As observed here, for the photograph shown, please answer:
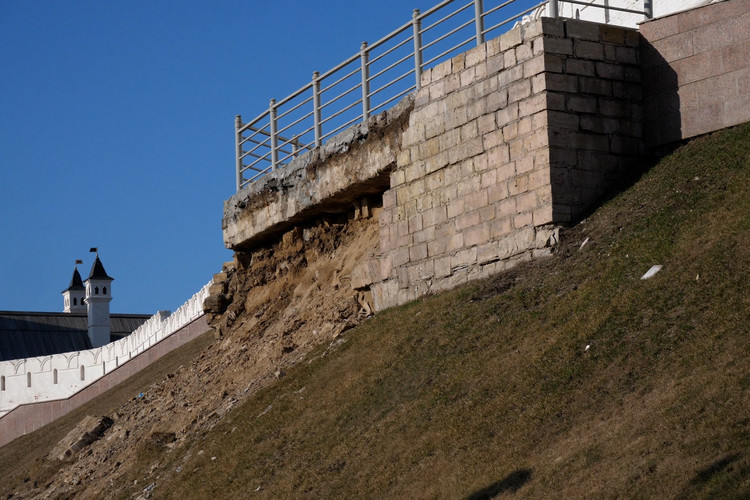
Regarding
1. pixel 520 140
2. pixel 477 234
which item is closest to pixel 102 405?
pixel 477 234

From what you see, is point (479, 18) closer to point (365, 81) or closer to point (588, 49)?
point (588, 49)

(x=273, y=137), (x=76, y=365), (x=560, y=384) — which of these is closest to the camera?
(x=560, y=384)

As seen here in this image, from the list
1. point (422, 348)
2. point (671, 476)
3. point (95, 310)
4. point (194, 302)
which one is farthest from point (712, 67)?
point (95, 310)

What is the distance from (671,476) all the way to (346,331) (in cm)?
951

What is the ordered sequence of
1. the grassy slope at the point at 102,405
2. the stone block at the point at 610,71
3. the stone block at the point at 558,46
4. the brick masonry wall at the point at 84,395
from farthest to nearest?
1. the brick masonry wall at the point at 84,395
2. the grassy slope at the point at 102,405
3. the stone block at the point at 610,71
4. the stone block at the point at 558,46

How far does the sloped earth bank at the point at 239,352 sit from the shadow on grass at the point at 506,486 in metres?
7.12

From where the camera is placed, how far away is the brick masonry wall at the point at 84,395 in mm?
38094

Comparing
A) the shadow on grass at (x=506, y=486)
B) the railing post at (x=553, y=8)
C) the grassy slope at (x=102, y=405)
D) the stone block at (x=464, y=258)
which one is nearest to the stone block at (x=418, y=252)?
the stone block at (x=464, y=258)

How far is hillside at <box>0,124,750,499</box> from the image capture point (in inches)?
371

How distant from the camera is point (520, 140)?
14.9 metres

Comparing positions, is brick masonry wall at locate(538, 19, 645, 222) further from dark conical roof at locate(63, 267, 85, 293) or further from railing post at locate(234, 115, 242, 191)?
dark conical roof at locate(63, 267, 85, 293)

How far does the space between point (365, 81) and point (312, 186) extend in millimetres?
2125

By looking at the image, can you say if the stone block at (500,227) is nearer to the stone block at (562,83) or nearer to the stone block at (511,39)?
the stone block at (562,83)

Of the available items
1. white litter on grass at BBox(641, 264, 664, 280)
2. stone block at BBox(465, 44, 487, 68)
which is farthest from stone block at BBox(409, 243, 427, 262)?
white litter on grass at BBox(641, 264, 664, 280)
